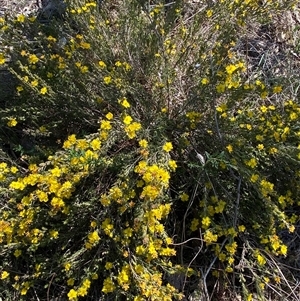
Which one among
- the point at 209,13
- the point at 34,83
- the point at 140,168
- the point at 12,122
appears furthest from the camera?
the point at 209,13

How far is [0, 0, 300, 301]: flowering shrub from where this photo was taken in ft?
7.97

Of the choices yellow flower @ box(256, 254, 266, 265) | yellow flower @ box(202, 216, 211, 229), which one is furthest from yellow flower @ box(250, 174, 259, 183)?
yellow flower @ box(256, 254, 266, 265)

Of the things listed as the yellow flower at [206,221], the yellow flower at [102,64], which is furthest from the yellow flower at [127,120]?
the yellow flower at [206,221]

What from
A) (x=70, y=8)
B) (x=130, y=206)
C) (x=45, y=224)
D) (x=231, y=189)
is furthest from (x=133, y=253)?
(x=70, y=8)

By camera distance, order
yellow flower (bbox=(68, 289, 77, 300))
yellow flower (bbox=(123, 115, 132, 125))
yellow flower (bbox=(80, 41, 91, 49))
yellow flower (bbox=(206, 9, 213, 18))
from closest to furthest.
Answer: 1. yellow flower (bbox=(68, 289, 77, 300))
2. yellow flower (bbox=(123, 115, 132, 125))
3. yellow flower (bbox=(80, 41, 91, 49))
4. yellow flower (bbox=(206, 9, 213, 18))

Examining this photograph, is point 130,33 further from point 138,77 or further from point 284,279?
point 284,279

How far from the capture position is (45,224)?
256cm

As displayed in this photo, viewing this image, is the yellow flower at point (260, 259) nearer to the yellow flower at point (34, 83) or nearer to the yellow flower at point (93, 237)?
the yellow flower at point (93, 237)

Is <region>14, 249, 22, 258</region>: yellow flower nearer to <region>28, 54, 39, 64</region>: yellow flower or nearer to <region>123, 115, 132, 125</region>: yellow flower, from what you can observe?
<region>123, 115, 132, 125</region>: yellow flower

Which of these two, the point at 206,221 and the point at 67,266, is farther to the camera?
the point at 206,221

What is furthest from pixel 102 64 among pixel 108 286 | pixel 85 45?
pixel 108 286

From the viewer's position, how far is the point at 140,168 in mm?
2295

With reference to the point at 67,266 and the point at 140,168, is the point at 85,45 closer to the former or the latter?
the point at 140,168

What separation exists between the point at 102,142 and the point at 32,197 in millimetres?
512
